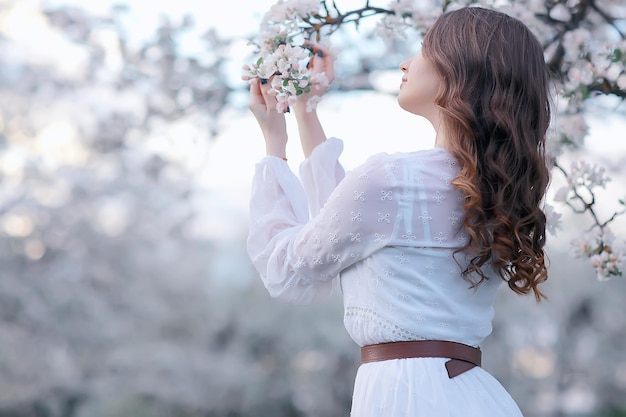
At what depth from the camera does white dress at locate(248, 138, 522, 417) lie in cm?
138

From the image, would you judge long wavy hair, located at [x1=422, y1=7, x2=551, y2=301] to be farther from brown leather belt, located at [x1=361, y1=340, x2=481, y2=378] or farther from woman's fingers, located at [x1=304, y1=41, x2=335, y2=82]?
woman's fingers, located at [x1=304, y1=41, x2=335, y2=82]

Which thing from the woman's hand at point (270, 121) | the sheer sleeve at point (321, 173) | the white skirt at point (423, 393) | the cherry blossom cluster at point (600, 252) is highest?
the woman's hand at point (270, 121)

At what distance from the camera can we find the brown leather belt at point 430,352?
4.57ft

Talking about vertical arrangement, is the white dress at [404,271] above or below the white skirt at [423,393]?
above

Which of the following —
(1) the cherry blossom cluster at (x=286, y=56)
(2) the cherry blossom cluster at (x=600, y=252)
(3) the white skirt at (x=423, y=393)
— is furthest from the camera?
(2) the cherry blossom cluster at (x=600, y=252)

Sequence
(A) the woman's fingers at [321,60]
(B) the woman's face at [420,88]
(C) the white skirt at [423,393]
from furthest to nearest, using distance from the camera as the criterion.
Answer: (A) the woman's fingers at [321,60]
(B) the woman's face at [420,88]
(C) the white skirt at [423,393]

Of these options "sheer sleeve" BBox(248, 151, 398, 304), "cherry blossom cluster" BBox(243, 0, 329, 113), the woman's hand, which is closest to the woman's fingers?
"cherry blossom cluster" BBox(243, 0, 329, 113)

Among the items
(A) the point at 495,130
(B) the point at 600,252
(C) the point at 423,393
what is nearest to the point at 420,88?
(A) the point at 495,130

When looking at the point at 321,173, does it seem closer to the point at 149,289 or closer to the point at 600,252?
the point at 600,252

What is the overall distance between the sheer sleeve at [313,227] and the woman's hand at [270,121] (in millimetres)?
51

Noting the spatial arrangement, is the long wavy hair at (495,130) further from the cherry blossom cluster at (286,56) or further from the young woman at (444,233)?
the cherry blossom cluster at (286,56)

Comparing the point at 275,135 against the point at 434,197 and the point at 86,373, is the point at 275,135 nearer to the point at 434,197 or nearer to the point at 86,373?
the point at 434,197

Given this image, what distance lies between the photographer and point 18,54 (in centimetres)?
729

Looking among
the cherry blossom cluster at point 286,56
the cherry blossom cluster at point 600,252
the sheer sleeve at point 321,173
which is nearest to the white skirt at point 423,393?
the sheer sleeve at point 321,173
